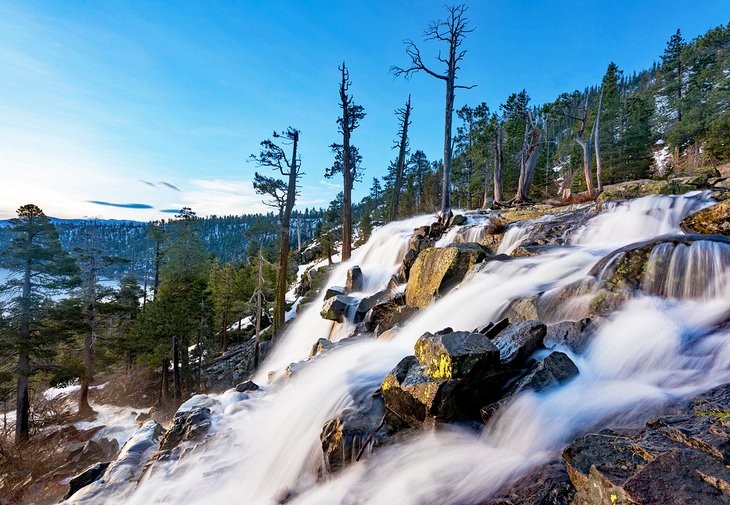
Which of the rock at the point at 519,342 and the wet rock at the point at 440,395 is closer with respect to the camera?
the wet rock at the point at 440,395

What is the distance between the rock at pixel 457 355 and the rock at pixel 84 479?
6.62m

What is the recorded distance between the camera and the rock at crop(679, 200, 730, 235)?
294 inches

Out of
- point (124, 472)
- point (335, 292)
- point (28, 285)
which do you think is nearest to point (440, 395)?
point (124, 472)

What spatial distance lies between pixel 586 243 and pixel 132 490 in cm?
1248

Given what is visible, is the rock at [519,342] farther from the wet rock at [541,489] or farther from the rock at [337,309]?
the rock at [337,309]

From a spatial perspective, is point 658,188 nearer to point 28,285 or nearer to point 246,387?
point 246,387

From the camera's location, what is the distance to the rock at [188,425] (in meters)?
6.02

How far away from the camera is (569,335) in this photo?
5277mm

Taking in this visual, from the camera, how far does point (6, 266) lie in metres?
14.5

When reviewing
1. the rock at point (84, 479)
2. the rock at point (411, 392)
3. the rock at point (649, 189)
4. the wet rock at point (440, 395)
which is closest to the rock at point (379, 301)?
the rock at point (411, 392)

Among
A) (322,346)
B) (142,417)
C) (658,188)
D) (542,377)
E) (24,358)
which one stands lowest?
(142,417)

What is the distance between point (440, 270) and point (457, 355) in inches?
213

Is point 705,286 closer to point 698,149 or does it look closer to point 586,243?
point 586,243

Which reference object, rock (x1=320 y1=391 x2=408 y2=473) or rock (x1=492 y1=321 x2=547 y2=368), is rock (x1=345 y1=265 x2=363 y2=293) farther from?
rock (x1=320 y1=391 x2=408 y2=473)
